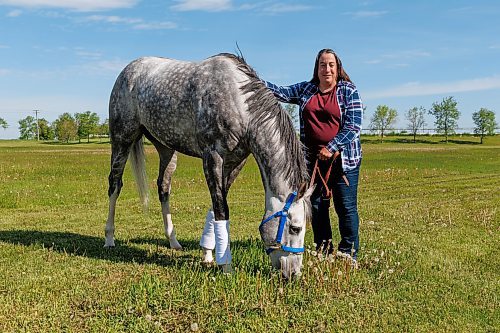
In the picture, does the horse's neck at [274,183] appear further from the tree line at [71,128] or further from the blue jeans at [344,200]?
the tree line at [71,128]

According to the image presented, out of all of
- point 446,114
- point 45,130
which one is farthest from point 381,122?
point 45,130

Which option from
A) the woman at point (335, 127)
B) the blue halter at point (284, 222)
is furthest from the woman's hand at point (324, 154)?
the blue halter at point (284, 222)

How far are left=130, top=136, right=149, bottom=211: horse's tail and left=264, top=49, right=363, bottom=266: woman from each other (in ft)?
8.73

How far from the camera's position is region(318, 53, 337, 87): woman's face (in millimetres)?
5496

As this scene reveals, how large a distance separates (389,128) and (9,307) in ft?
399

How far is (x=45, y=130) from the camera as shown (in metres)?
138

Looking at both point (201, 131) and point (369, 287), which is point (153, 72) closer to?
point (201, 131)

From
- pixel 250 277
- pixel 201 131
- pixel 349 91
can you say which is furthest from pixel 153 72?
pixel 250 277

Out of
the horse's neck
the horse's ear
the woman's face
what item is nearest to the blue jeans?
the horse's ear

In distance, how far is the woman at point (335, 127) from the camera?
549 centimetres

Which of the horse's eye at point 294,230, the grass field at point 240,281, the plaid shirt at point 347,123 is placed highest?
the plaid shirt at point 347,123

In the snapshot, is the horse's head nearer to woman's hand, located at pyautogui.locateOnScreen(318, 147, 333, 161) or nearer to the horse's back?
woman's hand, located at pyautogui.locateOnScreen(318, 147, 333, 161)

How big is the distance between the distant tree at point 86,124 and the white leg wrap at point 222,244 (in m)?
122

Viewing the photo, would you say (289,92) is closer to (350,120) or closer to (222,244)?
(350,120)
